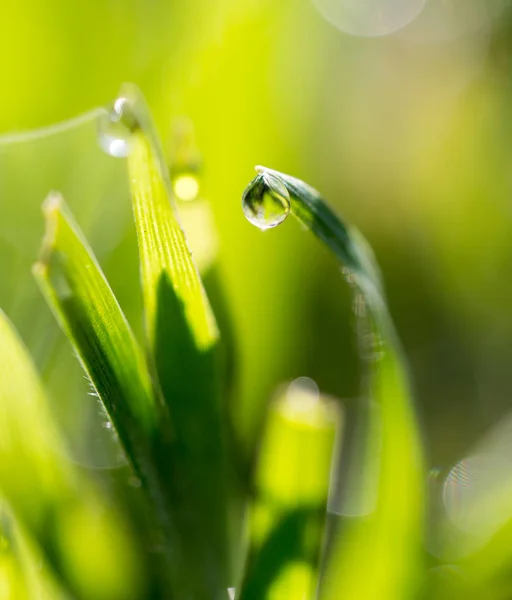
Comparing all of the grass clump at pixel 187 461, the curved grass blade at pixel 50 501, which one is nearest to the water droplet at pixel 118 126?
the grass clump at pixel 187 461

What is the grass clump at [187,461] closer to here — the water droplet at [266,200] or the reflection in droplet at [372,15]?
the water droplet at [266,200]

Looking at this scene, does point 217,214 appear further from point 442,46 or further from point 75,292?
point 442,46

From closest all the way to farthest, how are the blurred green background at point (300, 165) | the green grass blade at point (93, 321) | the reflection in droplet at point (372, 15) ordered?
the green grass blade at point (93, 321) < the blurred green background at point (300, 165) < the reflection in droplet at point (372, 15)

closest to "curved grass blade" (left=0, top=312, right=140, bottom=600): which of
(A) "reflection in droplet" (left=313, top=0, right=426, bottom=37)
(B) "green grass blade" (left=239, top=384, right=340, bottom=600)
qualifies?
(B) "green grass blade" (left=239, top=384, right=340, bottom=600)

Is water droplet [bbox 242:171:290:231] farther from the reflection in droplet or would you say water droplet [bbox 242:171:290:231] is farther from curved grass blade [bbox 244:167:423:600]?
the reflection in droplet

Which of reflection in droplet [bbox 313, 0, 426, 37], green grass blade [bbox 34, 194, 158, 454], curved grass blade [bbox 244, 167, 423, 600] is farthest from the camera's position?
reflection in droplet [bbox 313, 0, 426, 37]

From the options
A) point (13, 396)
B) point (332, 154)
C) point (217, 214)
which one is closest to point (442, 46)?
point (332, 154)

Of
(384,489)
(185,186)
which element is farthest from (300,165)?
(384,489)
